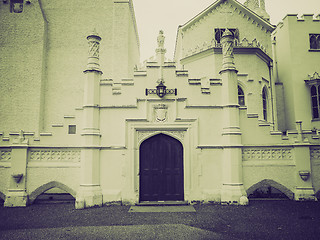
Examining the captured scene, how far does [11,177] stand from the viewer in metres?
9.72

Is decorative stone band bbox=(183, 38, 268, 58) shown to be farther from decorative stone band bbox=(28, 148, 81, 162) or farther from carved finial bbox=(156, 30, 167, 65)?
decorative stone band bbox=(28, 148, 81, 162)

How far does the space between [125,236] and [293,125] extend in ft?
54.6

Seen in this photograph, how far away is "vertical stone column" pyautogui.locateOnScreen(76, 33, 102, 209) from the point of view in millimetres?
9352

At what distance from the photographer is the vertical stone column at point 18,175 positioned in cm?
955

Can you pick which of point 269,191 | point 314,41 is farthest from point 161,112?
point 314,41

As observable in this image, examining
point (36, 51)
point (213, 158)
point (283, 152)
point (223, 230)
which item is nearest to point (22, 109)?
point (36, 51)

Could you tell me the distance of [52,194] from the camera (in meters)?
11.5

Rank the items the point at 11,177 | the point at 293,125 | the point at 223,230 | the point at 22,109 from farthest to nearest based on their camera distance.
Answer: the point at 293,125 < the point at 22,109 < the point at 11,177 < the point at 223,230

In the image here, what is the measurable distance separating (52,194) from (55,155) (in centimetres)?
270

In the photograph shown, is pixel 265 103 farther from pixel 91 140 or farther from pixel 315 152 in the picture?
pixel 91 140

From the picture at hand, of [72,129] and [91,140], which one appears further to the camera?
[72,129]

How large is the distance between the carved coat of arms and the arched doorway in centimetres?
74

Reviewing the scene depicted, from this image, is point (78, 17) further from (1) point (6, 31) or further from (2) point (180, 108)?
(2) point (180, 108)

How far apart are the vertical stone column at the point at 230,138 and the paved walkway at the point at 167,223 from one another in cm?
61
